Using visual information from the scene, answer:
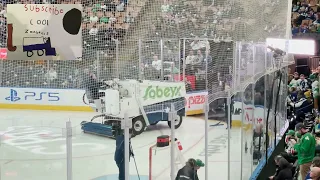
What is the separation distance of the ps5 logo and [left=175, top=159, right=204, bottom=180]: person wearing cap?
7.34m

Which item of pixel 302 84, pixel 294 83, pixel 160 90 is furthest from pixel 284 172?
pixel 294 83

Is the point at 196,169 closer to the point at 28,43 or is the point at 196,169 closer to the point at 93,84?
the point at 28,43

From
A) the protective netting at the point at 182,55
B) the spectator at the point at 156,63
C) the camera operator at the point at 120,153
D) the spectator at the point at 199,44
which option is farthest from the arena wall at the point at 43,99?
the camera operator at the point at 120,153

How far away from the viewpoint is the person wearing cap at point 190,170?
3568 mm

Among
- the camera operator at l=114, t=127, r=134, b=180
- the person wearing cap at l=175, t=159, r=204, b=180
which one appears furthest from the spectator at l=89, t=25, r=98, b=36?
the camera operator at l=114, t=127, r=134, b=180

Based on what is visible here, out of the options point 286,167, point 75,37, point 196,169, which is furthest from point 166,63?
point 196,169

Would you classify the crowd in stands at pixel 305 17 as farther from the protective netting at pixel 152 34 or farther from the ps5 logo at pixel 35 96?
the ps5 logo at pixel 35 96

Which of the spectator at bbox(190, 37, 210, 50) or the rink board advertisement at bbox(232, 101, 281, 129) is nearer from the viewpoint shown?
the rink board advertisement at bbox(232, 101, 281, 129)

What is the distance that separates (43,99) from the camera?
11023mm

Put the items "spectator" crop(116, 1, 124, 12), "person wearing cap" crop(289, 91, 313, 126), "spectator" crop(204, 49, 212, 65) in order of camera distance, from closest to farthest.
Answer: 1. "spectator" crop(116, 1, 124, 12)
2. "spectator" crop(204, 49, 212, 65)
3. "person wearing cap" crop(289, 91, 313, 126)

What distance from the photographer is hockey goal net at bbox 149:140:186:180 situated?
3.45 m

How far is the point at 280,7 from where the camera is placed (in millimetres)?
8289

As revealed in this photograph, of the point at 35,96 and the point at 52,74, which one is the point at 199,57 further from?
the point at 35,96

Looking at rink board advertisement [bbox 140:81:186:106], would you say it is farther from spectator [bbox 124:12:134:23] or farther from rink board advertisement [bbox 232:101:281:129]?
rink board advertisement [bbox 232:101:281:129]
